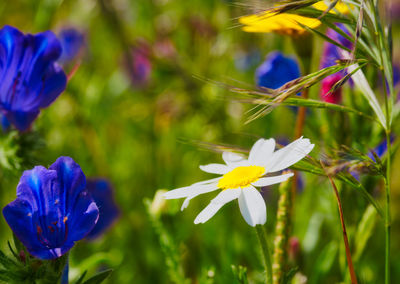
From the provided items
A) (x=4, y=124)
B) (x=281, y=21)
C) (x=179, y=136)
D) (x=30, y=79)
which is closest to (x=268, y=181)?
(x=281, y=21)

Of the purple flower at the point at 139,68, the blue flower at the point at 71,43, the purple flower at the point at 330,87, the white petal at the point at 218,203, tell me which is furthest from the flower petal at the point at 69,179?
the blue flower at the point at 71,43

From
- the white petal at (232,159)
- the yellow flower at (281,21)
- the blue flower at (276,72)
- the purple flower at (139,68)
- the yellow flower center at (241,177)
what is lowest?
the purple flower at (139,68)

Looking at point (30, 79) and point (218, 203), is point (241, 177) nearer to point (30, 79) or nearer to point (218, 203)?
point (218, 203)

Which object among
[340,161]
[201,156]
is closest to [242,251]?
[201,156]

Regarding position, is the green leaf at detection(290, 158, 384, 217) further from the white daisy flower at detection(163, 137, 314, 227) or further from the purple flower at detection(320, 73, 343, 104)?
the purple flower at detection(320, 73, 343, 104)

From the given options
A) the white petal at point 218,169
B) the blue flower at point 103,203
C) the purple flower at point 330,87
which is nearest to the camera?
the white petal at point 218,169

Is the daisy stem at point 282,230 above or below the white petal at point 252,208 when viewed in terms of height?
below

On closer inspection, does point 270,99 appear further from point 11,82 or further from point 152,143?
point 152,143

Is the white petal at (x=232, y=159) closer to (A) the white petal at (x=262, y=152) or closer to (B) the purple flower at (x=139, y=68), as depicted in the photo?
(A) the white petal at (x=262, y=152)
